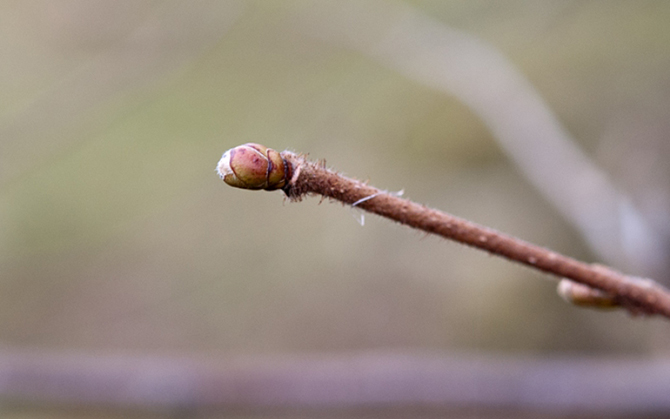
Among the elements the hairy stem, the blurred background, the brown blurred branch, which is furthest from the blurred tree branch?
the hairy stem

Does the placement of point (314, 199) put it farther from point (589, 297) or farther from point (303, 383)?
point (589, 297)

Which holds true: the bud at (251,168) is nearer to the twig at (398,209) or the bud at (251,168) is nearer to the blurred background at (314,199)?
the twig at (398,209)

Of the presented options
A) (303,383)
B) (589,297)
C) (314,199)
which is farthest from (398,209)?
(314,199)

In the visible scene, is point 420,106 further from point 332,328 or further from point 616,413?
point 616,413

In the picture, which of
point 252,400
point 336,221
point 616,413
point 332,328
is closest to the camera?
point 616,413

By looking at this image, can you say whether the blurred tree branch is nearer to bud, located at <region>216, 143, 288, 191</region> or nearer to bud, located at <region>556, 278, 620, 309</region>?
bud, located at <region>556, 278, 620, 309</region>

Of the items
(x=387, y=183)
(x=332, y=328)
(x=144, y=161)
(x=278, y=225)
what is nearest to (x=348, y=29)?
(x=387, y=183)
